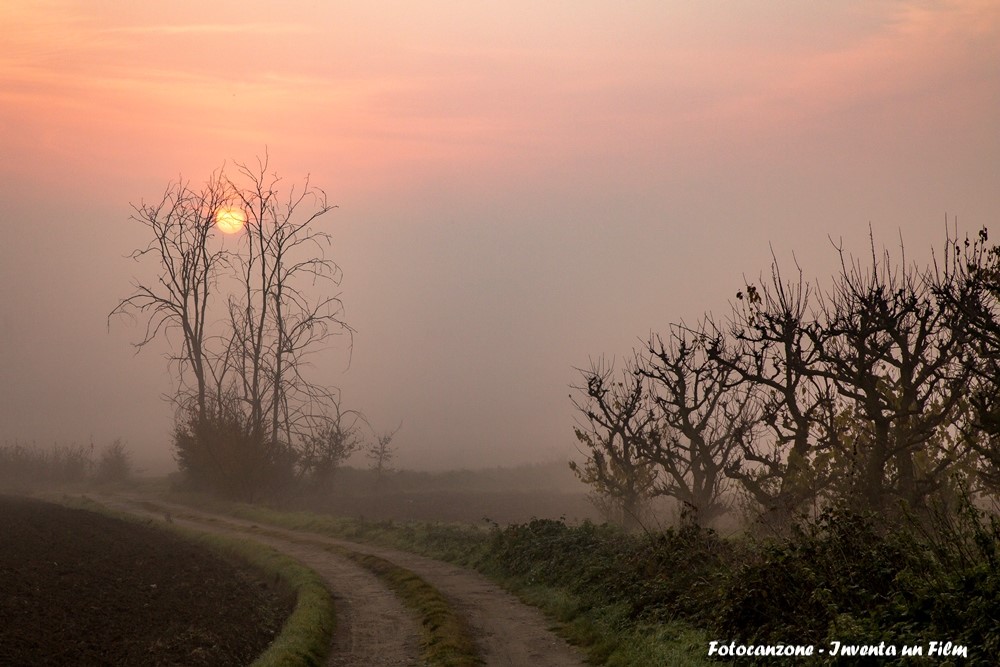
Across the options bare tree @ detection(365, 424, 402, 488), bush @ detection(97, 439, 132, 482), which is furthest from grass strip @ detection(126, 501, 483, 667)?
bush @ detection(97, 439, 132, 482)

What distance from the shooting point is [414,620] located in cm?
1825

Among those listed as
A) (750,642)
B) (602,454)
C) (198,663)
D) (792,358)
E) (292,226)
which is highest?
(292,226)

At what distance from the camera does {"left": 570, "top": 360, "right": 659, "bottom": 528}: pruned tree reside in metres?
31.8

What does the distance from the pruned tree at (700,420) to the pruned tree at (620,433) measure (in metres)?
1.50

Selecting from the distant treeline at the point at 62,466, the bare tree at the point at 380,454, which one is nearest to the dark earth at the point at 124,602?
the bare tree at the point at 380,454

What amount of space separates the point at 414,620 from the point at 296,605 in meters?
3.99

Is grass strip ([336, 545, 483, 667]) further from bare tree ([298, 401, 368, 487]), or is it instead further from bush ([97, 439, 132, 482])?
bush ([97, 439, 132, 482])

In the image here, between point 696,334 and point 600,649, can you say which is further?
point 696,334

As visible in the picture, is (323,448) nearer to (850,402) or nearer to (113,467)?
(113,467)

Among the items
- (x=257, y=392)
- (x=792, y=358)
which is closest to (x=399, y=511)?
(x=257, y=392)

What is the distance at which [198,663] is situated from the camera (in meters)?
15.3

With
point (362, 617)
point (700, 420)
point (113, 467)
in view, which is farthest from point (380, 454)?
point (362, 617)

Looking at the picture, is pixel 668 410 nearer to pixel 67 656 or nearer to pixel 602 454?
pixel 602 454

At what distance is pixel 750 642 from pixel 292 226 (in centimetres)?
5183
